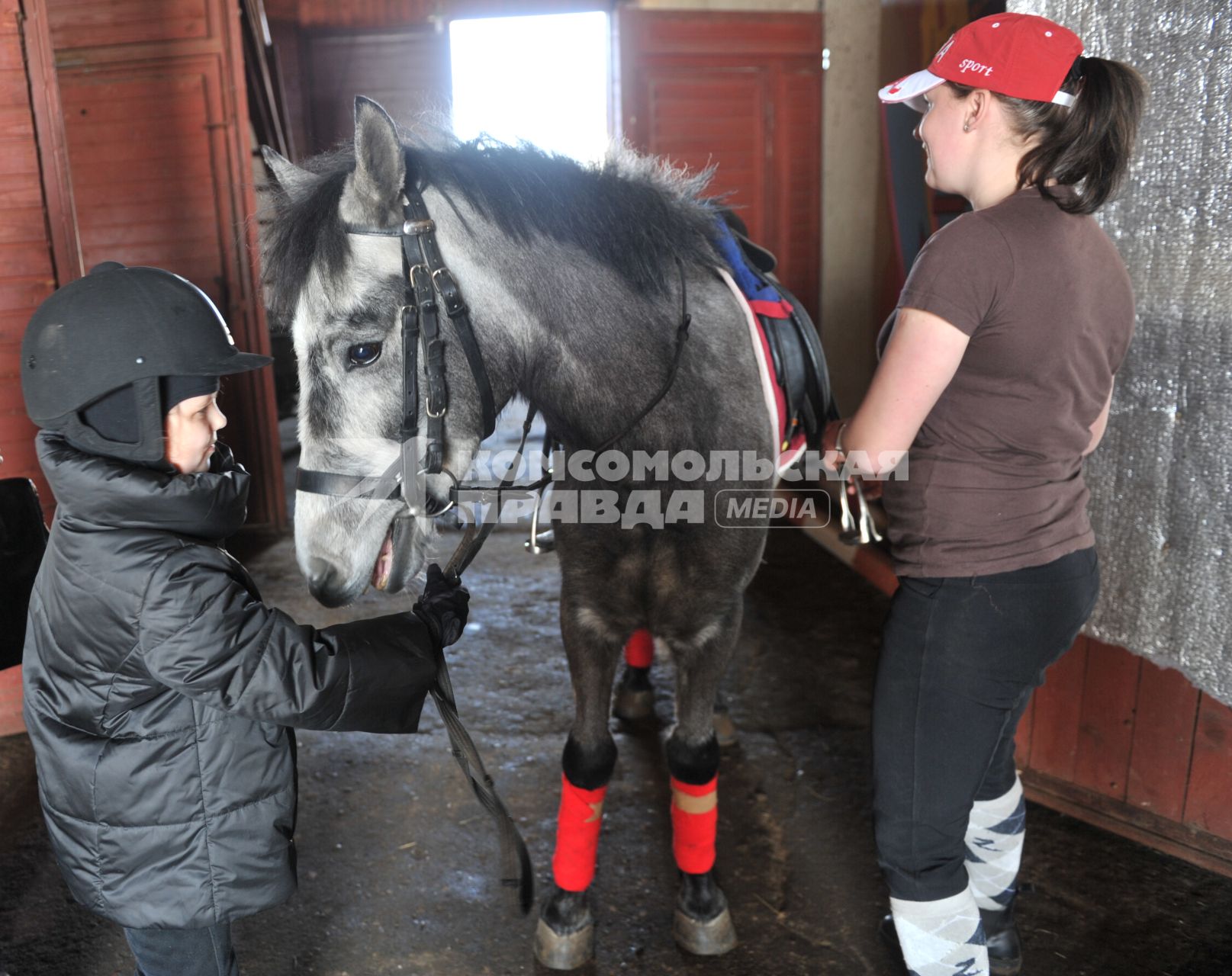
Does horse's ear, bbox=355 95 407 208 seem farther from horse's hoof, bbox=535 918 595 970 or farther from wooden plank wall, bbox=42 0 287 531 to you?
wooden plank wall, bbox=42 0 287 531

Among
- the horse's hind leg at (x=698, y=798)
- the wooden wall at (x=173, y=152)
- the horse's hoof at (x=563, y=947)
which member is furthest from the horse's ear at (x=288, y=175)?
the wooden wall at (x=173, y=152)

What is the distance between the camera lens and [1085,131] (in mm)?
1229

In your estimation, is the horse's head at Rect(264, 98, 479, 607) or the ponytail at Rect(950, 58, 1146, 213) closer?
the ponytail at Rect(950, 58, 1146, 213)

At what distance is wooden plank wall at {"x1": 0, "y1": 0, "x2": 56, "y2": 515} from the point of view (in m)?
2.58

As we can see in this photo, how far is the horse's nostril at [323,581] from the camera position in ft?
4.65

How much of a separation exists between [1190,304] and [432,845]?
223 centimetres

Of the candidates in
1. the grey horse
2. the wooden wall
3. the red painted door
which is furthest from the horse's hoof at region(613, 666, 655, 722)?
the red painted door

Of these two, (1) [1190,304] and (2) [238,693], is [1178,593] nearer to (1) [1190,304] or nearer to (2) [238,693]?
(1) [1190,304]

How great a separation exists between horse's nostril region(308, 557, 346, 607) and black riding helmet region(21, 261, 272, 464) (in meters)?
0.30

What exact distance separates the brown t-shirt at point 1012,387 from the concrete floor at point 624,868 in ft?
3.57

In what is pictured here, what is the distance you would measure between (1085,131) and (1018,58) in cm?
14

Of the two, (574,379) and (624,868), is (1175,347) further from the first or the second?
(624,868)

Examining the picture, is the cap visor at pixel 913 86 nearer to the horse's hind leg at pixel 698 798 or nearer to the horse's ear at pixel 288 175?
the horse's ear at pixel 288 175

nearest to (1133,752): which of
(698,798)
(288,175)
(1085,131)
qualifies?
(698,798)
